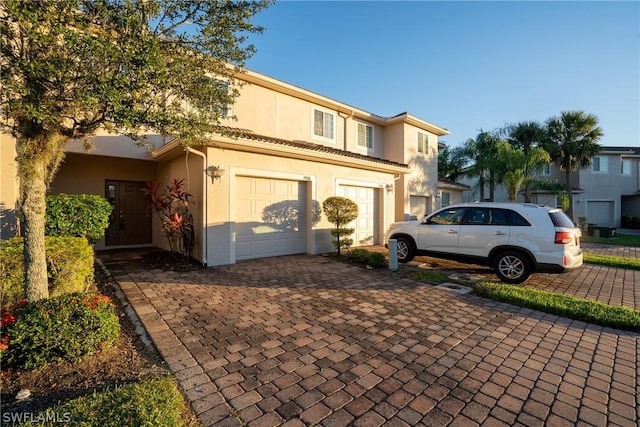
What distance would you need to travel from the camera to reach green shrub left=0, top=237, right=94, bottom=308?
399 cm

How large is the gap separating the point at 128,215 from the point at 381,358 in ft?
36.7

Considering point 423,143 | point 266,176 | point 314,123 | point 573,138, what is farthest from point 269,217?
point 573,138

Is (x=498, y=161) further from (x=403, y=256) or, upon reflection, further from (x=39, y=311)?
(x=39, y=311)

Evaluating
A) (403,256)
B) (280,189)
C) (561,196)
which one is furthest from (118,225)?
(561,196)

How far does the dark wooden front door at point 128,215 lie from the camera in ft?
34.5

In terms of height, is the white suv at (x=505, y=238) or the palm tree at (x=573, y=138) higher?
the palm tree at (x=573, y=138)

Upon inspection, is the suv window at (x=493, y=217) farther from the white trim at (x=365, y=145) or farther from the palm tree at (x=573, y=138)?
the palm tree at (x=573, y=138)

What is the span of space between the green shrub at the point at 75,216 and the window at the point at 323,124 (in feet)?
28.7

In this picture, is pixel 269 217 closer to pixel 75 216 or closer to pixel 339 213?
pixel 339 213

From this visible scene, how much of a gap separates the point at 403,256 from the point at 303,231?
3492 mm

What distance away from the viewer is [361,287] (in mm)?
6102

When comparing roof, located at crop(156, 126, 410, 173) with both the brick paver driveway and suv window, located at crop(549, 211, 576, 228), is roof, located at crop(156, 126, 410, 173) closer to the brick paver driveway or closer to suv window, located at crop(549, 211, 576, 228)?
the brick paver driveway

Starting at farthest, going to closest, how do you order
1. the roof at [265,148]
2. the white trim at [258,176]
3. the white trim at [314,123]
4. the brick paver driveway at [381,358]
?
1. the white trim at [314,123]
2. the white trim at [258,176]
3. the roof at [265,148]
4. the brick paver driveway at [381,358]

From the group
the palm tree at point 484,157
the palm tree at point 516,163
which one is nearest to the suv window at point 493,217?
the palm tree at point 516,163
